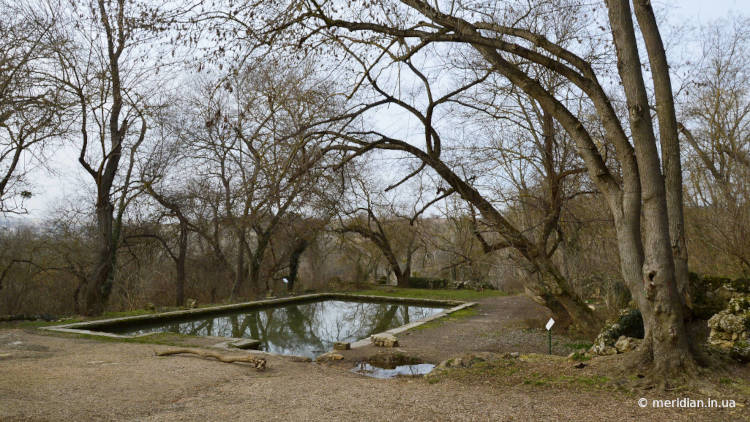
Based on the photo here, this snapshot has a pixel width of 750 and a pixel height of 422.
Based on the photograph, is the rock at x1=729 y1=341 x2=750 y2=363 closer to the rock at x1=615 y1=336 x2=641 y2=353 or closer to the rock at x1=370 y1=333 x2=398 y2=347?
the rock at x1=615 y1=336 x2=641 y2=353

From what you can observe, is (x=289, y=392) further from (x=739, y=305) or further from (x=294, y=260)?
(x=294, y=260)

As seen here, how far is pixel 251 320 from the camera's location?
12.7 metres

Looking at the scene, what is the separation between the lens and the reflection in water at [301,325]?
33.6 ft

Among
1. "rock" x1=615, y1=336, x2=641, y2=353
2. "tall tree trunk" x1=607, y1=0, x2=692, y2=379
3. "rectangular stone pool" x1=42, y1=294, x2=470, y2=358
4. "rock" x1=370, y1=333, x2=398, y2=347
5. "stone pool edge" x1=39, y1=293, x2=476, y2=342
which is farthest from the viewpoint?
"rectangular stone pool" x1=42, y1=294, x2=470, y2=358

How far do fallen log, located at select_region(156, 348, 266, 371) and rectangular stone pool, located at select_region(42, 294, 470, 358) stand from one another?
240 centimetres

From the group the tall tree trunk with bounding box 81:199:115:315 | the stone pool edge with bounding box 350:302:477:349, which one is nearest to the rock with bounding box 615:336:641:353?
the stone pool edge with bounding box 350:302:477:349

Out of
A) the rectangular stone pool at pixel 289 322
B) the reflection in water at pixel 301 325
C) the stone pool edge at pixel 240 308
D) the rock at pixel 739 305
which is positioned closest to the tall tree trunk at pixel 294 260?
the stone pool edge at pixel 240 308

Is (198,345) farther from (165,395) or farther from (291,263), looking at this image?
(291,263)

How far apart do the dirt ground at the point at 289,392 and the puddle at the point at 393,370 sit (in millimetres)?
216

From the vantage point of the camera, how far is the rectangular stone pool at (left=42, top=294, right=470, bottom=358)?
10.0 meters

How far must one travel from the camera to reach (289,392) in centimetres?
469

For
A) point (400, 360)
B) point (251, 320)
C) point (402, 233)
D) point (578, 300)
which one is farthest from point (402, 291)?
point (400, 360)

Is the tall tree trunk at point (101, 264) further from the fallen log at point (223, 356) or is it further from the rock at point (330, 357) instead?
the rock at point (330, 357)

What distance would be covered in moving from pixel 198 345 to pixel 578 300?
7168mm
